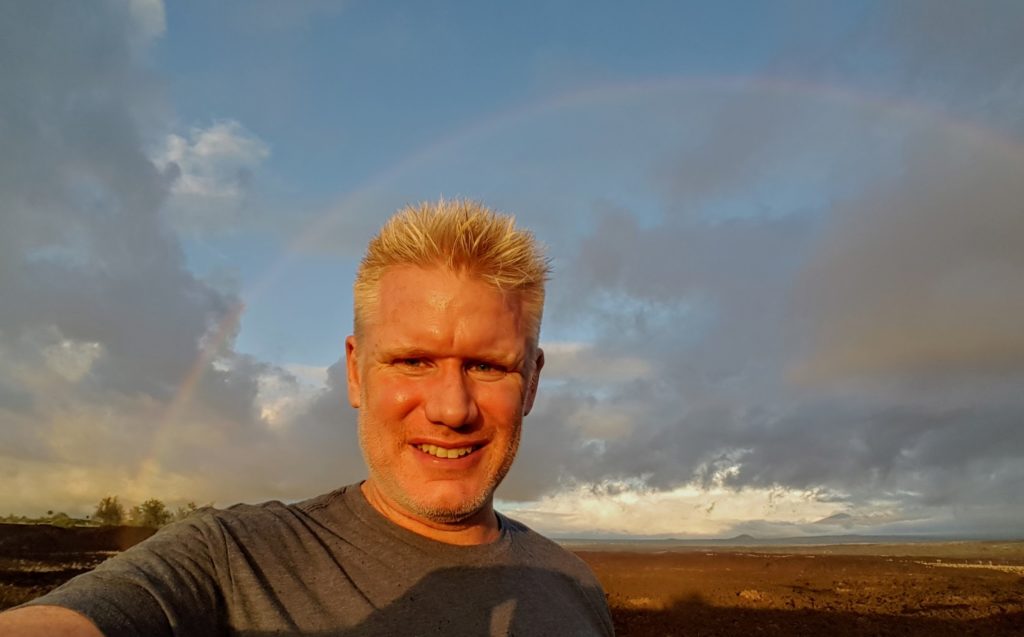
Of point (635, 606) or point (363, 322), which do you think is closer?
point (363, 322)

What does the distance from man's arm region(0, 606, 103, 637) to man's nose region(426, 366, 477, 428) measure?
1.17m

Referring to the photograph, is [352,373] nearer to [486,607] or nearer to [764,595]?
[486,607]

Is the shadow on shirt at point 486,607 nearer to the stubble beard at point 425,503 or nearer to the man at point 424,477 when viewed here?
the man at point 424,477

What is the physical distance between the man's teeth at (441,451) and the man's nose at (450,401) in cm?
10

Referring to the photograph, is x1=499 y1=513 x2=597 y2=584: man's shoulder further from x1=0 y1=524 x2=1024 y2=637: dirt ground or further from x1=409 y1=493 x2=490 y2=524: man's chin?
x1=0 y1=524 x2=1024 y2=637: dirt ground

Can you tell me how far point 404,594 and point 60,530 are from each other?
63.6m

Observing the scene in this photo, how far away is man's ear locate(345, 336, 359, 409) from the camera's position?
2.92 meters

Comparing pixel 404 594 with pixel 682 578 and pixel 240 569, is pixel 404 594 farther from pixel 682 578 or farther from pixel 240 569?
pixel 682 578

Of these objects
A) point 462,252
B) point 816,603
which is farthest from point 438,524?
point 816,603

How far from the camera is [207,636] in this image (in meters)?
2.06

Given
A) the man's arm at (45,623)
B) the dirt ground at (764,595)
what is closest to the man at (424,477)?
the man's arm at (45,623)

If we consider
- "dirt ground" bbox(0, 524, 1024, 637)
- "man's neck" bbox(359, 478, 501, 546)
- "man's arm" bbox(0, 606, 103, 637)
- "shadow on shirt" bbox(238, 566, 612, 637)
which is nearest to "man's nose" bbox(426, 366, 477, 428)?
"man's neck" bbox(359, 478, 501, 546)

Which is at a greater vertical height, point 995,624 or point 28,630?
point 28,630

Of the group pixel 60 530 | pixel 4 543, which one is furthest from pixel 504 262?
pixel 60 530
